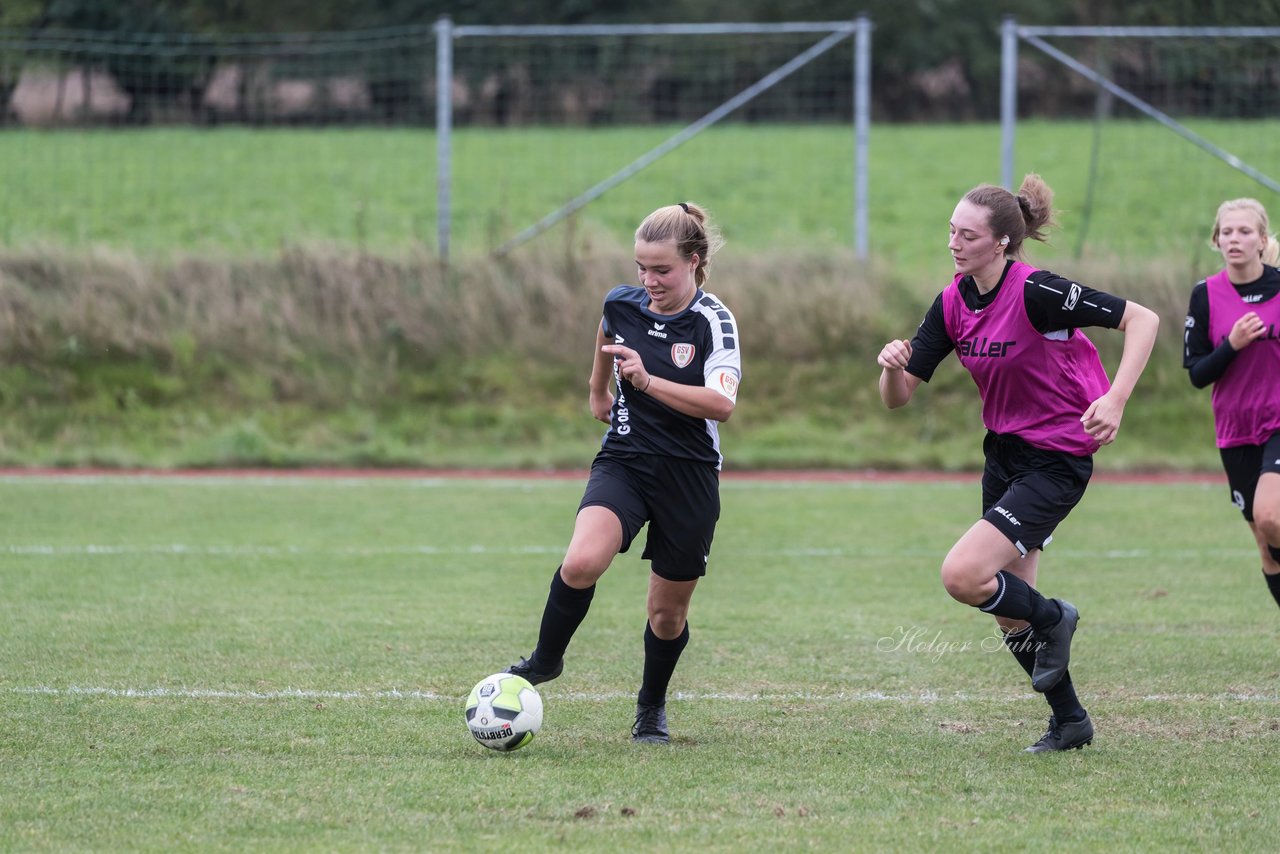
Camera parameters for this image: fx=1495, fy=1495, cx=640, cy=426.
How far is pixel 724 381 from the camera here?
4.98 m

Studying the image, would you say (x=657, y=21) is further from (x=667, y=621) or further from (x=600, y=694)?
(x=667, y=621)

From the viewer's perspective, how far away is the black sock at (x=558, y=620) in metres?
5.02

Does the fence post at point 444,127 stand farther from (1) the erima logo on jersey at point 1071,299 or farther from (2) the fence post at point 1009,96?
(1) the erima logo on jersey at point 1071,299

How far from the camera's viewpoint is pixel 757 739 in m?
5.16

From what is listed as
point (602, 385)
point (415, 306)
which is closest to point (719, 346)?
point (602, 385)

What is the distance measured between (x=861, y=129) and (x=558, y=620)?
10922 mm

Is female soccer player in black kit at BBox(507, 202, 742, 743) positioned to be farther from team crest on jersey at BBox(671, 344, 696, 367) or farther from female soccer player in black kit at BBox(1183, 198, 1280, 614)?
female soccer player in black kit at BBox(1183, 198, 1280, 614)

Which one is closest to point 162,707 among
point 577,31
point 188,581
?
point 188,581

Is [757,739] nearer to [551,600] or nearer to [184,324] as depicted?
[551,600]

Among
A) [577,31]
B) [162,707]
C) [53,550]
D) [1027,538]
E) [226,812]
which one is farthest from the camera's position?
[577,31]

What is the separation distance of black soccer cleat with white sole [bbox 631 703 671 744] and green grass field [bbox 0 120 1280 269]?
34.1 feet

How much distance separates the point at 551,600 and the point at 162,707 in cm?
153

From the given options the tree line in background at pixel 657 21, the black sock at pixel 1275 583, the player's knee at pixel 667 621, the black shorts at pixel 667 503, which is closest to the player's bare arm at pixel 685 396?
the black shorts at pixel 667 503

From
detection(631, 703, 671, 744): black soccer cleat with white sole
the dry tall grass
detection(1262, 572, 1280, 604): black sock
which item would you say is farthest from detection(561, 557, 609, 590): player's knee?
the dry tall grass
